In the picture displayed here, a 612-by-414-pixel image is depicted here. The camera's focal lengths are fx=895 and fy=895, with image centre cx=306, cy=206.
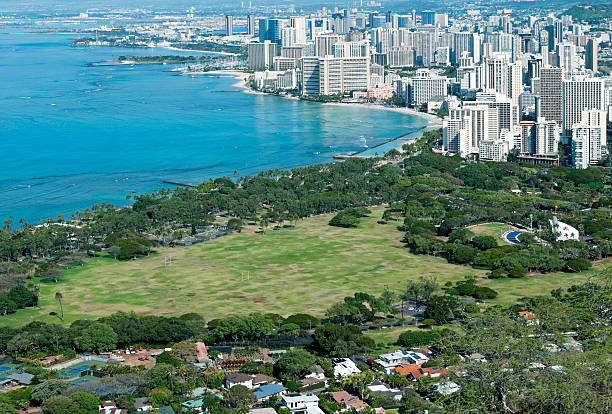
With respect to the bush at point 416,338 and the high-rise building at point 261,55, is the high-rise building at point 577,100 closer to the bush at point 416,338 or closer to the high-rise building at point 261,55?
the bush at point 416,338

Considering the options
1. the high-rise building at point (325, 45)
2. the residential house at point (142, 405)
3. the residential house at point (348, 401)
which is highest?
the high-rise building at point (325, 45)

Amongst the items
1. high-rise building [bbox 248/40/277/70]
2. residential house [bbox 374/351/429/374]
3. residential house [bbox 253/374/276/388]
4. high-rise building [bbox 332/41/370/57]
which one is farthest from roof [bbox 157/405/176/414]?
high-rise building [bbox 248/40/277/70]

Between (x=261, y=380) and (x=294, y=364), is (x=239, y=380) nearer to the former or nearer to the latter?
(x=261, y=380)

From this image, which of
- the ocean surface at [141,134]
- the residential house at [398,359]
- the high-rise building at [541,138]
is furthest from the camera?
the high-rise building at [541,138]

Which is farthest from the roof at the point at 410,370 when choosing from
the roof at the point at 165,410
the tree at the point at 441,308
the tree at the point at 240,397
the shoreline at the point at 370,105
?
the shoreline at the point at 370,105

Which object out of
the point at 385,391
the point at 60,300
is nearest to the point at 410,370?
the point at 385,391

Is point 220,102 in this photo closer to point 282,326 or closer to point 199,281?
point 199,281
